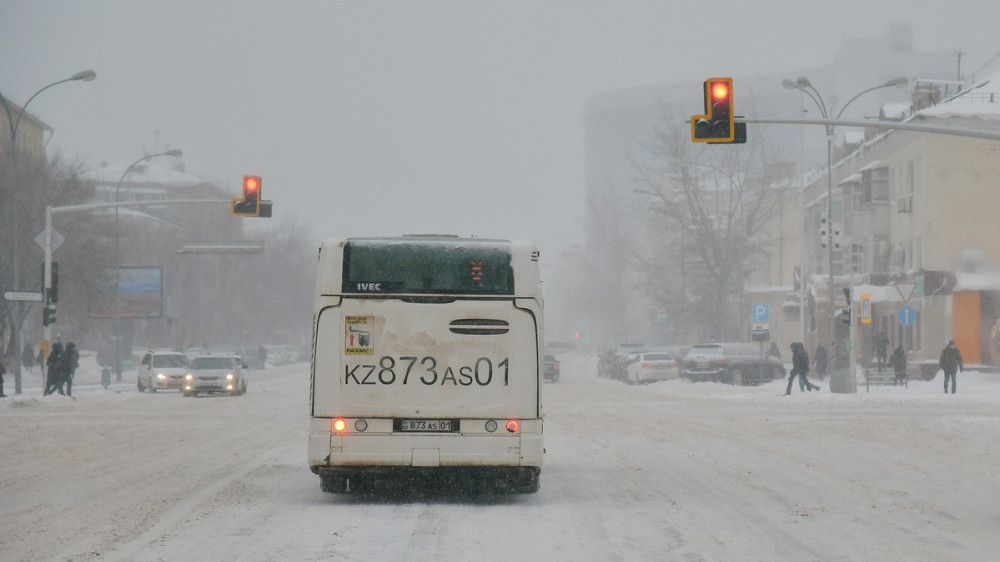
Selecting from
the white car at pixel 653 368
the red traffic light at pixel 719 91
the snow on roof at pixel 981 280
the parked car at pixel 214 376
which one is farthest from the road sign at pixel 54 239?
the snow on roof at pixel 981 280

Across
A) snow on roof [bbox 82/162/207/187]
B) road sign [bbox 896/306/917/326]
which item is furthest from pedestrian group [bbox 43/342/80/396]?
snow on roof [bbox 82/162/207/187]

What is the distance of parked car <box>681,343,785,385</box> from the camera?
5450cm

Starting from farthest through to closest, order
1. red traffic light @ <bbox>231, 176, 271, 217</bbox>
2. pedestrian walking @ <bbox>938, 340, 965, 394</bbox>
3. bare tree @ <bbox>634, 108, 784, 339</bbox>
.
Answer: bare tree @ <bbox>634, 108, 784, 339</bbox> → pedestrian walking @ <bbox>938, 340, 965, 394</bbox> → red traffic light @ <bbox>231, 176, 271, 217</bbox>

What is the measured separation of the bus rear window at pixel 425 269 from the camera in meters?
14.2

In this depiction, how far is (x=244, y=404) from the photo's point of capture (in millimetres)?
40438

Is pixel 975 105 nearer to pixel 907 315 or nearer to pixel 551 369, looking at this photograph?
pixel 907 315

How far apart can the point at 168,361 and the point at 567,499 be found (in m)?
40.5

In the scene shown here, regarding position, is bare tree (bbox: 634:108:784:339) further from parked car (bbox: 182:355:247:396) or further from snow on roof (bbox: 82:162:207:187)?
snow on roof (bbox: 82:162:207:187)

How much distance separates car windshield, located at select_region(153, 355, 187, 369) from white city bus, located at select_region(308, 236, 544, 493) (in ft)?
130

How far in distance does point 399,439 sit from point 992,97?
145ft

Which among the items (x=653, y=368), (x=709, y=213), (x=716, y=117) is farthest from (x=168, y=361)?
(x=716, y=117)

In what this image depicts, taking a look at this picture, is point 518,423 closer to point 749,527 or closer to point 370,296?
point 370,296

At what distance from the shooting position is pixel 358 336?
1411 centimetres

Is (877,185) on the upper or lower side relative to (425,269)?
upper
